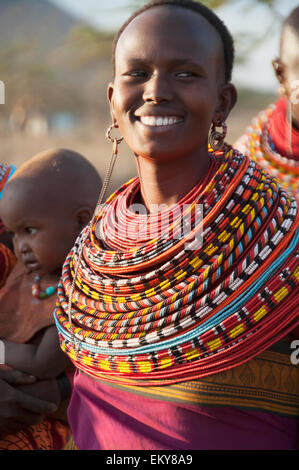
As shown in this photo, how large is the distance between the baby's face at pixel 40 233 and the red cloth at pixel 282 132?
4.18 ft

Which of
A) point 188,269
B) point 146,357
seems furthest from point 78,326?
point 188,269

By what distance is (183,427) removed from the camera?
1785 millimetres

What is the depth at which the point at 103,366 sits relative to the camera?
6.29 ft

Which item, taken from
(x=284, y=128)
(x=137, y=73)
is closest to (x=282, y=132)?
(x=284, y=128)

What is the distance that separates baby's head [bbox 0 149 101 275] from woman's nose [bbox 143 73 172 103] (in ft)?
3.01

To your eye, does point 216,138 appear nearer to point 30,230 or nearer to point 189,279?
point 189,279

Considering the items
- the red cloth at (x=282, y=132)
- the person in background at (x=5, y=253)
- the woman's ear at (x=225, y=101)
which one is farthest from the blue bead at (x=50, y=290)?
the red cloth at (x=282, y=132)

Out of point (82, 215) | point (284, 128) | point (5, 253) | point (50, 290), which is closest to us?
point (50, 290)

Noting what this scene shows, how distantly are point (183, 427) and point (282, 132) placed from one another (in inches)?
78.2

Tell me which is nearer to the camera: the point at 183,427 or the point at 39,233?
the point at 183,427

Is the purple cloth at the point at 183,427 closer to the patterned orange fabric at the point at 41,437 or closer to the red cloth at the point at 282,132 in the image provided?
the patterned orange fabric at the point at 41,437

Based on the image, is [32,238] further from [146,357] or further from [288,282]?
[288,282]

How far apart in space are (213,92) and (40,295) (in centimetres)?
116

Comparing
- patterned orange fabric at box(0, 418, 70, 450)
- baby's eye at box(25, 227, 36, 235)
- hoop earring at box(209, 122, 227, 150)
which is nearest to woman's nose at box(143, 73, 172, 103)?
hoop earring at box(209, 122, 227, 150)
